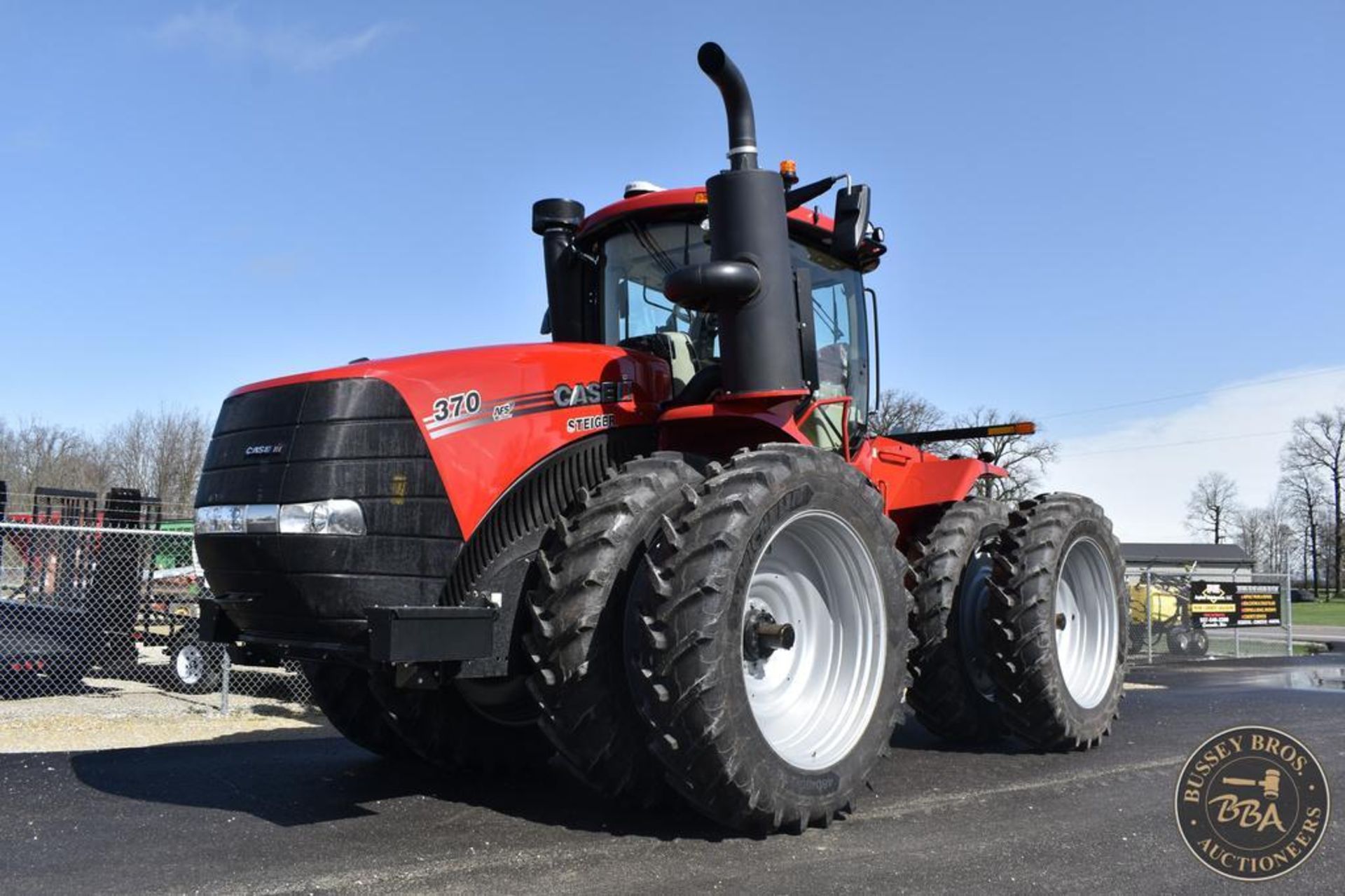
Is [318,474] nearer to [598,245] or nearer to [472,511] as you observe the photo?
[472,511]

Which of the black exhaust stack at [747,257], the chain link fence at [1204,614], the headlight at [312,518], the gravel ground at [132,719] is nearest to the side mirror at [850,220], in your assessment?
the black exhaust stack at [747,257]

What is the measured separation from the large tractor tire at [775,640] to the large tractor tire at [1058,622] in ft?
4.57

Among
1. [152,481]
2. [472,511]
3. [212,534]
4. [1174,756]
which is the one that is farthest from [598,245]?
[152,481]

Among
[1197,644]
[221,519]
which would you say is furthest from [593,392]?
[1197,644]

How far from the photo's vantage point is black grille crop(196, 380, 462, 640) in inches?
164

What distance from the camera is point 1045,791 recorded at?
5.27 meters

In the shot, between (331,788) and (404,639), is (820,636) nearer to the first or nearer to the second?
(404,639)

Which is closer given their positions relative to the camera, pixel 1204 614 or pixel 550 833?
pixel 550 833

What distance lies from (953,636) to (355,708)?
3.43m

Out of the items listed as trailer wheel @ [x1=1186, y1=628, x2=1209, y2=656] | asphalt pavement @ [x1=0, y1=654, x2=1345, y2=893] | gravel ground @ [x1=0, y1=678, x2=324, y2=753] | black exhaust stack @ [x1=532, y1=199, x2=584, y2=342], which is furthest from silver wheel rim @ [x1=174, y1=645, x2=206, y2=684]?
trailer wheel @ [x1=1186, y1=628, x2=1209, y2=656]

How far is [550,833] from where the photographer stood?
4.39 metres

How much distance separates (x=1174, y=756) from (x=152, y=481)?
46.5 metres

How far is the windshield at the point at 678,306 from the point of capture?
5684 millimetres

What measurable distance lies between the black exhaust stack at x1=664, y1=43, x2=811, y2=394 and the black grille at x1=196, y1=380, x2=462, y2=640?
143 centimetres
